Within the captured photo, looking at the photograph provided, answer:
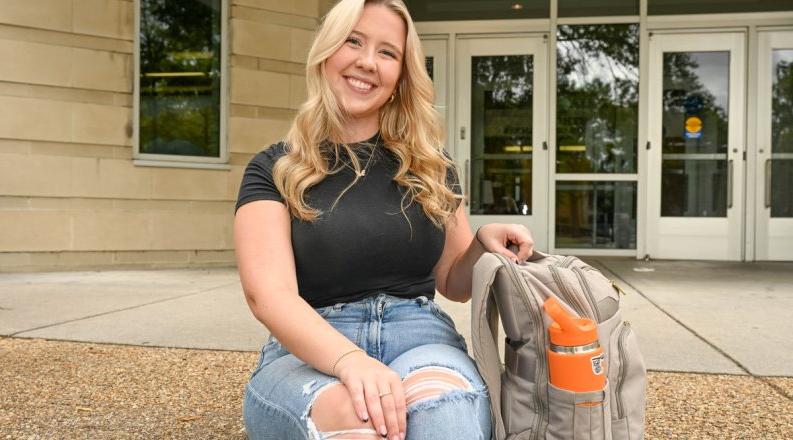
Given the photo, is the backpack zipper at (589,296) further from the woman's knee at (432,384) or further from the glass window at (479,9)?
the glass window at (479,9)

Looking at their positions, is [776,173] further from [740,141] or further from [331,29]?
[331,29]

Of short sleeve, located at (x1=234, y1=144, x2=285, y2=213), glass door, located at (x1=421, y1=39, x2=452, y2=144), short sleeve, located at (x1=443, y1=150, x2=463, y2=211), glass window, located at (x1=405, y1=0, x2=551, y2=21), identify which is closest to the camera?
short sleeve, located at (x1=234, y1=144, x2=285, y2=213)

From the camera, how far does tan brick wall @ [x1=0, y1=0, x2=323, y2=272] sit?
6367mm

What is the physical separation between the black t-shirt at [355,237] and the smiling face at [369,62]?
15 cm

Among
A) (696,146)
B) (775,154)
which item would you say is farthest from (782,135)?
(696,146)

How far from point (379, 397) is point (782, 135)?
807 cm

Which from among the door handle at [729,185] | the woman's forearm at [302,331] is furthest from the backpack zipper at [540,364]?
the door handle at [729,185]

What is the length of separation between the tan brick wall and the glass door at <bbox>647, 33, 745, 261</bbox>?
13.8ft

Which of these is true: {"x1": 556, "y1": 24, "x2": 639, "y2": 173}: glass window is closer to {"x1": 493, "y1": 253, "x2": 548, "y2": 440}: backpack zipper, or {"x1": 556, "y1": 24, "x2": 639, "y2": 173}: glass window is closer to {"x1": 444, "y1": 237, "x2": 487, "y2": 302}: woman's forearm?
{"x1": 444, "y1": 237, "x2": 487, "y2": 302}: woman's forearm

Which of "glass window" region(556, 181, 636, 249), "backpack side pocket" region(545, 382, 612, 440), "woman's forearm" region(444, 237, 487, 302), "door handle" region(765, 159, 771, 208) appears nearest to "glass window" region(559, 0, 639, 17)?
"glass window" region(556, 181, 636, 249)

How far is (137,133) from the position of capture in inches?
270

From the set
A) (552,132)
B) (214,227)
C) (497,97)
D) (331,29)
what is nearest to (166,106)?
(214,227)

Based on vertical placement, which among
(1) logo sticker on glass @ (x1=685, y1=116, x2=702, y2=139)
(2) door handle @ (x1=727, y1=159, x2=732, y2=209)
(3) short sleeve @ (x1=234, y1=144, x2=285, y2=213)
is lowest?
(3) short sleeve @ (x1=234, y1=144, x2=285, y2=213)

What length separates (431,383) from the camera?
4.73 ft
